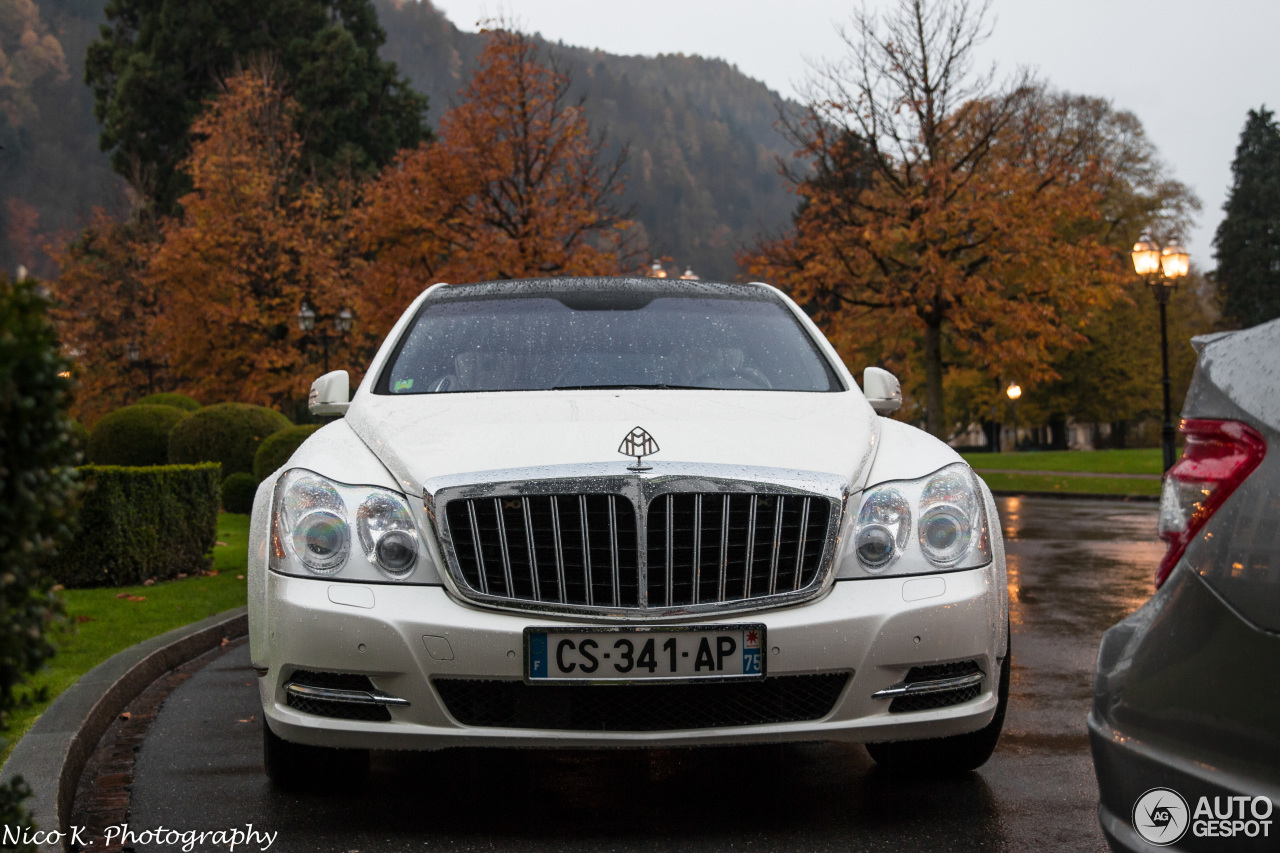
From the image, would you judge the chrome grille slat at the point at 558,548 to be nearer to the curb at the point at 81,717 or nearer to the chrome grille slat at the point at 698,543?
the chrome grille slat at the point at 698,543

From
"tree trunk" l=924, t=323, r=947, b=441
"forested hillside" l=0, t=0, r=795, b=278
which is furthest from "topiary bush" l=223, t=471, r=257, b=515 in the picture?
"forested hillside" l=0, t=0, r=795, b=278

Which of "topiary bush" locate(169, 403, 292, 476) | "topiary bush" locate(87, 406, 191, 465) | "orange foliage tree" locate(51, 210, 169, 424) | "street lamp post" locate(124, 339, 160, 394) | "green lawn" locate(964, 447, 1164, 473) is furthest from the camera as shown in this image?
"orange foliage tree" locate(51, 210, 169, 424)

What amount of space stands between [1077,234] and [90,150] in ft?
374

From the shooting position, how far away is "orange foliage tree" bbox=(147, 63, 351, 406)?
33.4 meters

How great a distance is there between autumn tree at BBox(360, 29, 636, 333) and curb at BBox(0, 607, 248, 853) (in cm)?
1746

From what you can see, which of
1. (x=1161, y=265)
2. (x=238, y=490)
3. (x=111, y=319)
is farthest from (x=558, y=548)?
(x=111, y=319)

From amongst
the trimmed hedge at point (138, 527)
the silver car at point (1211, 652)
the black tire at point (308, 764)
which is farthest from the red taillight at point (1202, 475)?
the trimmed hedge at point (138, 527)

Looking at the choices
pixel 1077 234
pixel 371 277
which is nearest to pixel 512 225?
pixel 371 277

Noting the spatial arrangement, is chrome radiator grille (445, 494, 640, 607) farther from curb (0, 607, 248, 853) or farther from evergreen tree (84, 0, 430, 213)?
evergreen tree (84, 0, 430, 213)

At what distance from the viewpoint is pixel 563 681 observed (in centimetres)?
354

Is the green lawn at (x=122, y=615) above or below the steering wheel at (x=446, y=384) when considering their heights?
below

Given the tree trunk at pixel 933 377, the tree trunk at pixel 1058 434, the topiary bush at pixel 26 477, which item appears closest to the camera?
the topiary bush at pixel 26 477

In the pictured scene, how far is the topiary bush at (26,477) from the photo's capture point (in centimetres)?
201

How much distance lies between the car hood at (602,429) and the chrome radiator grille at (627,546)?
11 centimetres
